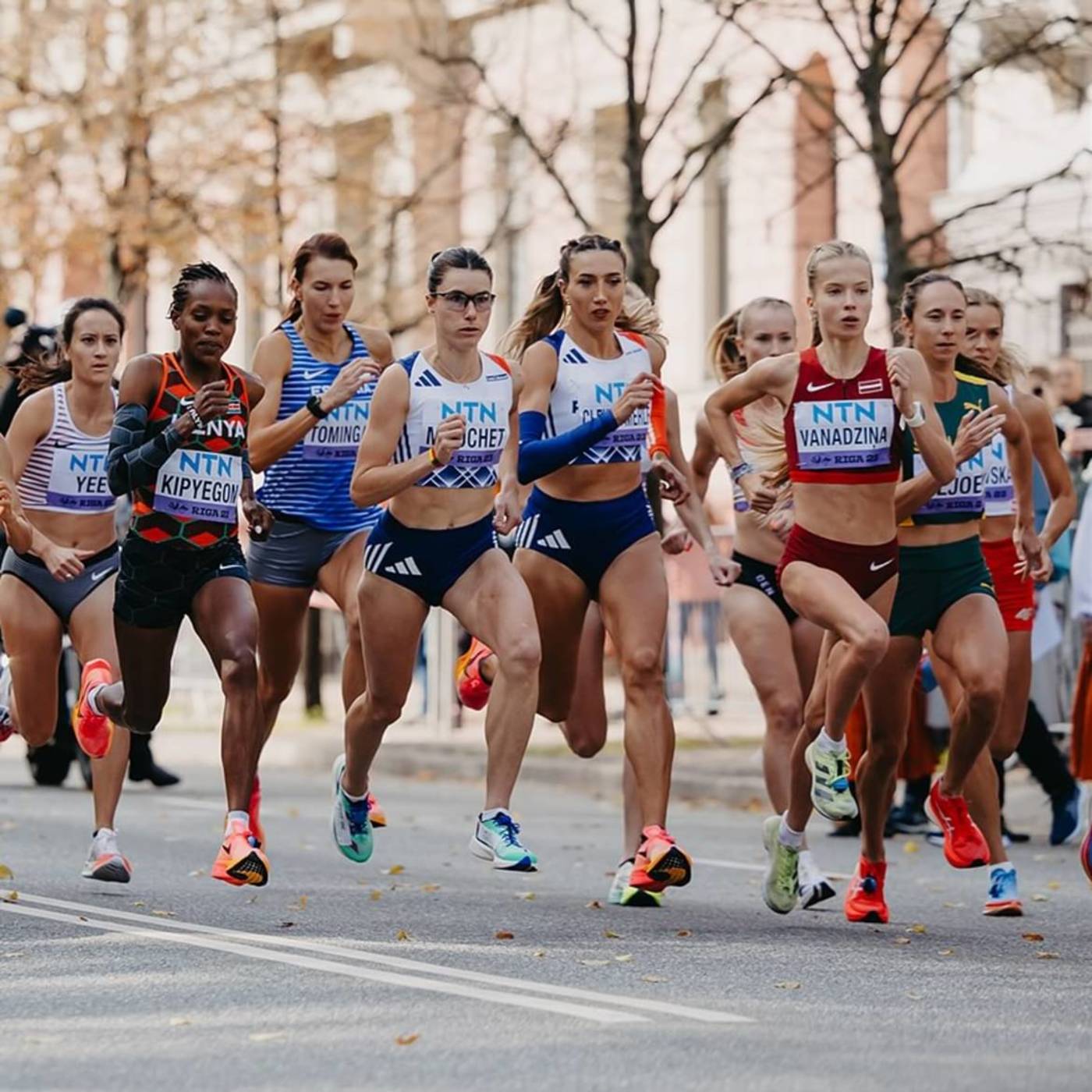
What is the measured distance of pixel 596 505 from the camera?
10094 millimetres

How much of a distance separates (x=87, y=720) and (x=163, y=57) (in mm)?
16485

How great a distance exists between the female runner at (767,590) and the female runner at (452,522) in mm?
1125

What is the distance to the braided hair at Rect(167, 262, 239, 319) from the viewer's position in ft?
31.9

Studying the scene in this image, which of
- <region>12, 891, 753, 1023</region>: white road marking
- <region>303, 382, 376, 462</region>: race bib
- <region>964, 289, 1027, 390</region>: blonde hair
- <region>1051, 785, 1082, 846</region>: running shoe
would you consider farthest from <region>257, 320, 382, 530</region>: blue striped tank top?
<region>1051, 785, 1082, 846</region>: running shoe

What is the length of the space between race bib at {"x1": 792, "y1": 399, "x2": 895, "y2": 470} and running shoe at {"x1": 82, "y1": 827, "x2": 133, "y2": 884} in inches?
117

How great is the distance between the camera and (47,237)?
27.2m

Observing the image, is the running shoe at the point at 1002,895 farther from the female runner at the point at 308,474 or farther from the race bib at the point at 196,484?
the race bib at the point at 196,484

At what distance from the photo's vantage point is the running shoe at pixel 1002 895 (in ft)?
33.3

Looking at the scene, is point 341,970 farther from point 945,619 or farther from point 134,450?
point 945,619

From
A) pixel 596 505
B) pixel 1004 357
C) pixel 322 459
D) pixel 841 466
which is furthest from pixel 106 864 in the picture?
pixel 1004 357

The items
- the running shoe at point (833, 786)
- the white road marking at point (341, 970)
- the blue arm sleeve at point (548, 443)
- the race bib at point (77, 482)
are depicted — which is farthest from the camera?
the race bib at point (77, 482)

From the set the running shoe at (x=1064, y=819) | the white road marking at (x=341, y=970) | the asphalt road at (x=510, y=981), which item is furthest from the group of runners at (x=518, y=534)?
the running shoe at (x=1064, y=819)

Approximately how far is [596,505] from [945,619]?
1.30 metres

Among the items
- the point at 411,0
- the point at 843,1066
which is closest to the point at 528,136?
the point at 411,0
